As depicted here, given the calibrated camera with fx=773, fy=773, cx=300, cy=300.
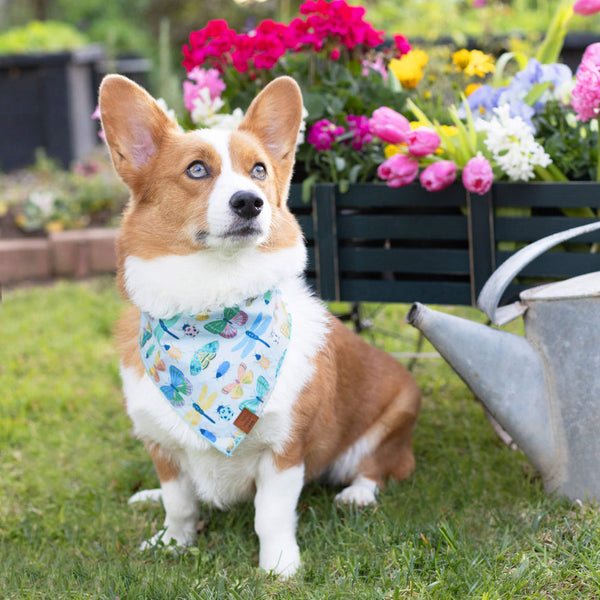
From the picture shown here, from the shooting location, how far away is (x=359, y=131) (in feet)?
9.25

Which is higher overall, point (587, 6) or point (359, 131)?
point (587, 6)

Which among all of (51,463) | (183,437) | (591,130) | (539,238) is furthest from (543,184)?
(51,463)

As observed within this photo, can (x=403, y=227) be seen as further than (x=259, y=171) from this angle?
Yes

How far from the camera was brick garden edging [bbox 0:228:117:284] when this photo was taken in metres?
5.36

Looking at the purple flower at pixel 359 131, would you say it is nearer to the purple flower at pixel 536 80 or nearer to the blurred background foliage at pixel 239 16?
the purple flower at pixel 536 80

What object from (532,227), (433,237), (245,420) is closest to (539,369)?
(532,227)

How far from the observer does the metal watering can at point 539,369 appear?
2.27 meters

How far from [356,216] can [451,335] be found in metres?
0.61

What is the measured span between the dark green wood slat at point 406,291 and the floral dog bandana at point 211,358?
64 cm

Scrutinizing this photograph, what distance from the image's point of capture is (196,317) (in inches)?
87.9

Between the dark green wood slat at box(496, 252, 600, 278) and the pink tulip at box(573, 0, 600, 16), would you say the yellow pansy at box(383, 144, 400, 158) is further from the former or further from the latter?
the pink tulip at box(573, 0, 600, 16)

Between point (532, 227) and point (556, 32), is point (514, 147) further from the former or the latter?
point (556, 32)

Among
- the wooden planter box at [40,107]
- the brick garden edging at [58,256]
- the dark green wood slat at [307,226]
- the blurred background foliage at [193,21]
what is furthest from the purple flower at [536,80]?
the wooden planter box at [40,107]

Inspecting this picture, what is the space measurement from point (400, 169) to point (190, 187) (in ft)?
2.56
